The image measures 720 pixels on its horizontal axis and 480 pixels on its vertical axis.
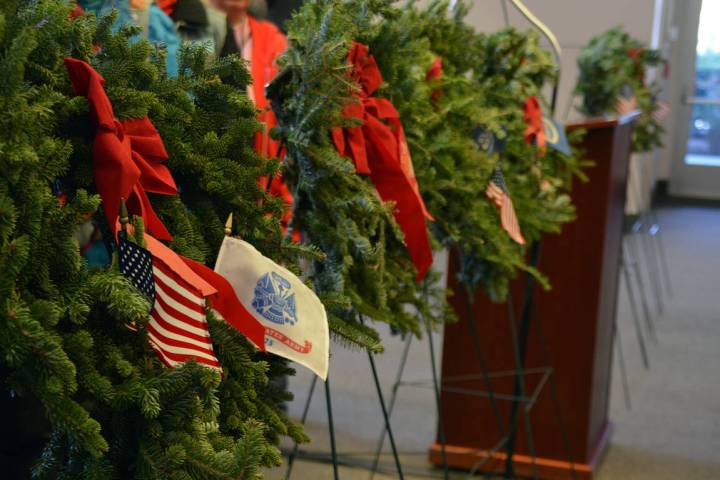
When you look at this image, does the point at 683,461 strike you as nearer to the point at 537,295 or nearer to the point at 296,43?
the point at 537,295

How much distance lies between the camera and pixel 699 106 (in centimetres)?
1215

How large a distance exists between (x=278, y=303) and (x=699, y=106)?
11.7m

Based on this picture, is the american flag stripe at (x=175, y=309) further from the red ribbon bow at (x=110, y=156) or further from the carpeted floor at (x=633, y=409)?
the carpeted floor at (x=633, y=409)

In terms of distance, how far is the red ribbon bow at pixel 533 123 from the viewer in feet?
8.76

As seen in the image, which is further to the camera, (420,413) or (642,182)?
(642,182)

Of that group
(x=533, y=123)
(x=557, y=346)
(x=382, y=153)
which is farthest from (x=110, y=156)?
(x=557, y=346)

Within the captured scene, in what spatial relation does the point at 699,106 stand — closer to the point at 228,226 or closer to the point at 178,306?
the point at 228,226

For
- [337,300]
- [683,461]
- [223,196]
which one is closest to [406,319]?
[337,300]

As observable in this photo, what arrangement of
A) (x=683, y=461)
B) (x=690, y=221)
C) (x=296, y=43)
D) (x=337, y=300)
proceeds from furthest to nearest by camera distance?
(x=690, y=221) → (x=683, y=461) → (x=296, y=43) → (x=337, y=300)

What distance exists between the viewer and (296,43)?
66.3 inches

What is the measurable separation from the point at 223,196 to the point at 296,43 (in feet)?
1.59

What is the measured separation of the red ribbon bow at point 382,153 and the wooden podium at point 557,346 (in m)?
1.62

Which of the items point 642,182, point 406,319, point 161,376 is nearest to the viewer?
point 161,376

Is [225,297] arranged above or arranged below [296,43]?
below
